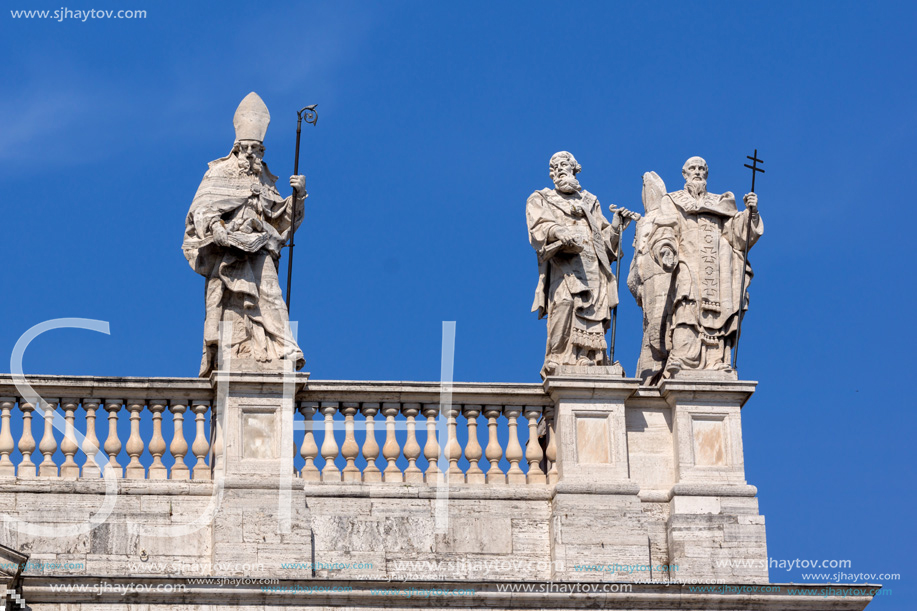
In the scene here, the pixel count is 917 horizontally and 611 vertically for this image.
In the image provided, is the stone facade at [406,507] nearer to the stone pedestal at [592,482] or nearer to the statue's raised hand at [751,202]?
the stone pedestal at [592,482]

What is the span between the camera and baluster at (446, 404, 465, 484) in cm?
2419

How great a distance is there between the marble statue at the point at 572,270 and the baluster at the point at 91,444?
15.6 ft

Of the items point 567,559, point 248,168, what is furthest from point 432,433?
point 248,168

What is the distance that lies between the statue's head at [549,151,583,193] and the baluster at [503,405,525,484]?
2573 millimetres

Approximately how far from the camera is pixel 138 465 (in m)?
23.8

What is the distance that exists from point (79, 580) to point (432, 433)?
4.06 metres

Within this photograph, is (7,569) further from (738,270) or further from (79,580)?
(738,270)

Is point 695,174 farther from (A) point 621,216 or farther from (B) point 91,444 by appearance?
(B) point 91,444

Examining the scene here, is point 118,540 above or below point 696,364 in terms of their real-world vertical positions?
below

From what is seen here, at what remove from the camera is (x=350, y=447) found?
24125mm

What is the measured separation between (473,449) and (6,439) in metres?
4.80

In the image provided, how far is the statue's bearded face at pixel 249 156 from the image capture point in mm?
25062

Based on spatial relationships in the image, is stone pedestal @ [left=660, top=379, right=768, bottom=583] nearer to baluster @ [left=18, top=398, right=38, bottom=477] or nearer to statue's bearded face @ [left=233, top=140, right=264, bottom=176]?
statue's bearded face @ [left=233, top=140, right=264, bottom=176]

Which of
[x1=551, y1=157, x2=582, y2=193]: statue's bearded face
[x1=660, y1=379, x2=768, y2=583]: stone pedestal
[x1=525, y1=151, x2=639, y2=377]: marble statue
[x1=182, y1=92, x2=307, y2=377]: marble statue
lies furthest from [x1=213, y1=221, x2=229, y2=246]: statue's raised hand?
[x1=660, y1=379, x2=768, y2=583]: stone pedestal
